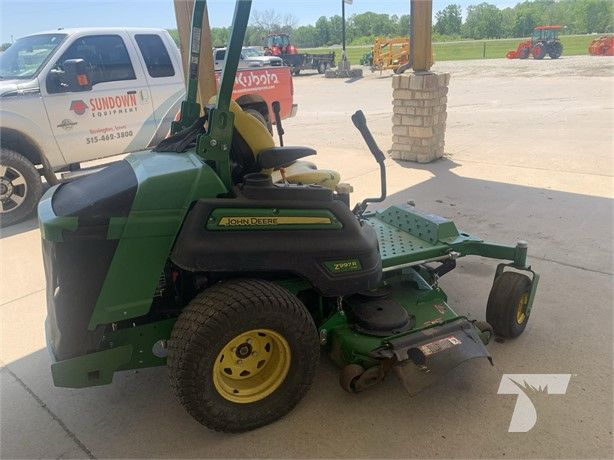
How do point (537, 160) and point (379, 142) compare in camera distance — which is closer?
point (537, 160)

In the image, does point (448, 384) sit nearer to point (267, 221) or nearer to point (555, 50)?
point (267, 221)

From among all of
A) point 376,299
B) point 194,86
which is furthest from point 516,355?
point 194,86

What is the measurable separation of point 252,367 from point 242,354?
4.3 inches

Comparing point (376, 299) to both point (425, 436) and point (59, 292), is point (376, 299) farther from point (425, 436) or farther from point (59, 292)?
point (59, 292)

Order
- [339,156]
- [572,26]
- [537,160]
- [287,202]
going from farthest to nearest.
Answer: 1. [572,26]
2. [339,156]
3. [537,160]
4. [287,202]

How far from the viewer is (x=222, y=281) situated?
2.49 metres

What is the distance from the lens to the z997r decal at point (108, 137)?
6.57 m

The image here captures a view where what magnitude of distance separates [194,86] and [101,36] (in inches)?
175

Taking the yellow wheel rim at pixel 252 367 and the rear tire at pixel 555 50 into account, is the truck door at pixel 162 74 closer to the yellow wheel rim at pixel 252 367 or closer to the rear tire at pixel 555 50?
the yellow wheel rim at pixel 252 367

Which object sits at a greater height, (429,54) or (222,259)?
(429,54)

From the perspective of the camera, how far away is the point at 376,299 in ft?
10.2

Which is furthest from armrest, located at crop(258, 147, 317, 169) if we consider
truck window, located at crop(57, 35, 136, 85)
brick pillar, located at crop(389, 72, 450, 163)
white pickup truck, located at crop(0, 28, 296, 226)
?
brick pillar, located at crop(389, 72, 450, 163)

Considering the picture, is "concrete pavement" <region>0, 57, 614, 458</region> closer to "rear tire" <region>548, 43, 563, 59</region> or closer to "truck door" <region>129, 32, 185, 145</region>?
"truck door" <region>129, 32, 185, 145</region>

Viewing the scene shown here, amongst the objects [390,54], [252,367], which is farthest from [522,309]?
[390,54]
